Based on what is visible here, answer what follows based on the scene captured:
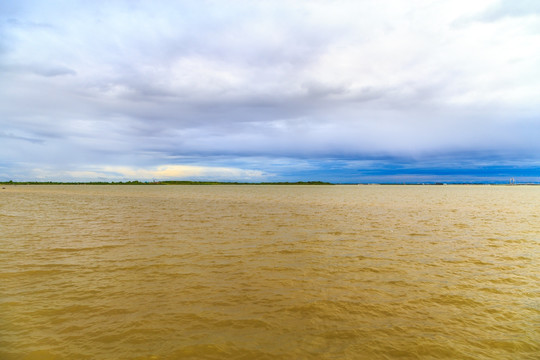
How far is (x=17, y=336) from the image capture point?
21.3 ft

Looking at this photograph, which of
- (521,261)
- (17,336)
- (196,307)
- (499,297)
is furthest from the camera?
(521,261)

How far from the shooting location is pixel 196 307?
809cm

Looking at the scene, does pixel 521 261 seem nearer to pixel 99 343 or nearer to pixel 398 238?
pixel 398 238

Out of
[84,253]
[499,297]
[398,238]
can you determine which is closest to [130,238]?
[84,253]

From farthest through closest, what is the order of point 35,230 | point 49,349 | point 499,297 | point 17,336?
point 35,230, point 499,297, point 17,336, point 49,349

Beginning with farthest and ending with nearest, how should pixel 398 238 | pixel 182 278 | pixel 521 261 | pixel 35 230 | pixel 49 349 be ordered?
pixel 35 230, pixel 398 238, pixel 521 261, pixel 182 278, pixel 49 349

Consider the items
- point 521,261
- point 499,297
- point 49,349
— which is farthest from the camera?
point 521,261

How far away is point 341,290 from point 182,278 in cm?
559

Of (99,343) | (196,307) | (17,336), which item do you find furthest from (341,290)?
(17,336)

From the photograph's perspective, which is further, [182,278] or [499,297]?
[182,278]

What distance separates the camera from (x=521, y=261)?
13125 millimetres

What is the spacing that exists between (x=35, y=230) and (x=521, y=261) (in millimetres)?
28105

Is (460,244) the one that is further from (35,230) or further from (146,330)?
(35,230)

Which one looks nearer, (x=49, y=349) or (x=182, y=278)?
(x=49, y=349)
